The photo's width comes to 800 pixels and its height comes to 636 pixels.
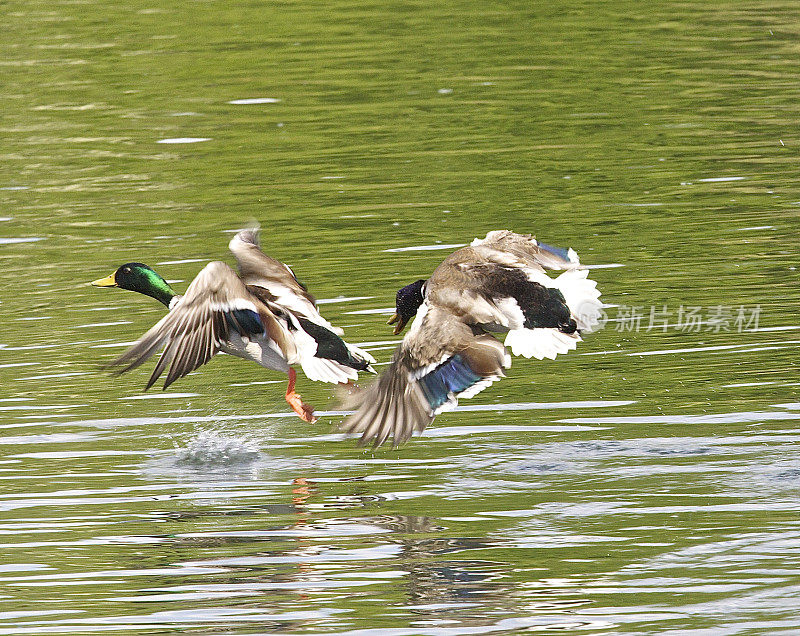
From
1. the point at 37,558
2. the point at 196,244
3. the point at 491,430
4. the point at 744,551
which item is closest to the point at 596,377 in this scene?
the point at 491,430

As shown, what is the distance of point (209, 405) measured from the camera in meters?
11.1

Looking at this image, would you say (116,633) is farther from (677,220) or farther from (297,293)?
(677,220)

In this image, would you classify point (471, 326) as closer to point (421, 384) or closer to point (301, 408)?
point (421, 384)

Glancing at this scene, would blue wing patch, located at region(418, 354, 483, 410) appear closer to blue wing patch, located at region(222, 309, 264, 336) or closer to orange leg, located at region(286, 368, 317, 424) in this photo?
orange leg, located at region(286, 368, 317, 424)

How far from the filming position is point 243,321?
33.4 feet

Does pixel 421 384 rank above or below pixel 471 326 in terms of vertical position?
below

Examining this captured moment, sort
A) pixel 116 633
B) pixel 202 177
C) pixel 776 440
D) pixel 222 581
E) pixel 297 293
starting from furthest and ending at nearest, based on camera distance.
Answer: pixel 202 177
pixel 297 293
pixel 776 440
pixel 222 581
pixel 116 633

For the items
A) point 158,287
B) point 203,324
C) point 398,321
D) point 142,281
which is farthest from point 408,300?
point 142,281

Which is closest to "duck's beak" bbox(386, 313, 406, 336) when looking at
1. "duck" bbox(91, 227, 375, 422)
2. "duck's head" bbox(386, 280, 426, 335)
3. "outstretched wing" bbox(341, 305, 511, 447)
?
"duck's head" bbox(386, 280, 426, 335)

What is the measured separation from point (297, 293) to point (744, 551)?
4.08 meters

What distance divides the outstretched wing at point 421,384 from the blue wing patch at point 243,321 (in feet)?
4.24

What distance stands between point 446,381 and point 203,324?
177 cm

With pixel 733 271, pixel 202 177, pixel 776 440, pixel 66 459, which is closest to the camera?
pixel 776 440

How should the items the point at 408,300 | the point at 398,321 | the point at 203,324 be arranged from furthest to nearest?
the point at 398,321
the point at 408,300
the point at 203,324
